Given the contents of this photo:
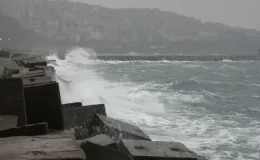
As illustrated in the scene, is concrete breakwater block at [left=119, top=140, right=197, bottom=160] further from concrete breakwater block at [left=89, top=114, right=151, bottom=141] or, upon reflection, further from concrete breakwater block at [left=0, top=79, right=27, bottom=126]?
concrete breakwater block at [left=0, top=79, right=27, bottom=126]

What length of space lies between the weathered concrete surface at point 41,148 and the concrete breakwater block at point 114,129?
3197 mm

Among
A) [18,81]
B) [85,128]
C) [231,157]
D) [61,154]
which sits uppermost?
Result: [18,81]

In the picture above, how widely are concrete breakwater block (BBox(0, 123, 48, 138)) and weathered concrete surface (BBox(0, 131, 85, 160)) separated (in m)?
0.27

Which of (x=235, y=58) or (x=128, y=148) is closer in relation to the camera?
(x=128, y=148)

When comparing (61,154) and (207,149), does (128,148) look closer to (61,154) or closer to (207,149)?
(61,154)

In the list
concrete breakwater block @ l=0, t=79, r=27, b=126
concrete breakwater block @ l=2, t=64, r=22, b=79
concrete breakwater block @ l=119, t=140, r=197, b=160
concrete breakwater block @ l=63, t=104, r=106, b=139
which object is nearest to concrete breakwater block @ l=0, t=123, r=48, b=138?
concrete breakwater block @ l=0, t=79, r=27, b=126

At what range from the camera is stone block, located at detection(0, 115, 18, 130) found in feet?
9.42

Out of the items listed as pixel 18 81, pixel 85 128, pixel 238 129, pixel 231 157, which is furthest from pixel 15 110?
pixel 238 129

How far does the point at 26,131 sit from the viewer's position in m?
2.51

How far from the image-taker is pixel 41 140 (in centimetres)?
216

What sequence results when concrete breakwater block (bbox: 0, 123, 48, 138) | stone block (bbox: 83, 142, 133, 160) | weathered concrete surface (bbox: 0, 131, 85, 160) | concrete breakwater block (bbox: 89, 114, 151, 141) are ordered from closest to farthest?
weathered concrete surface (bbox: 0, 131, 85, 160) → concrete breakwater block (bbox: 0, 123, 48, 138) → stone block (bbox: 83, 142, 133, 160) → concrete breakwater block (bbox: 89, 114, 151, 141)

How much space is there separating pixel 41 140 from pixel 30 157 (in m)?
0.30

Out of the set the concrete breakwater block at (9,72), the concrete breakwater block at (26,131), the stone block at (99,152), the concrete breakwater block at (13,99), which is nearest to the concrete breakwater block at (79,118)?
the concrete breakwater block at (9,72)

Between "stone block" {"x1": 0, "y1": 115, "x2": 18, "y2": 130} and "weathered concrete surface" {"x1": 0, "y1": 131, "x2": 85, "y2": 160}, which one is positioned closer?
"weathered concrete surface" {"x1": 0, "y1": 131, "x2": 85, "y2": 160}
